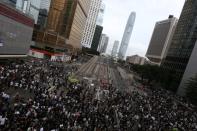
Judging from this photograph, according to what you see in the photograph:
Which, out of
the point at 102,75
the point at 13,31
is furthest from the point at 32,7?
the point at 13,31

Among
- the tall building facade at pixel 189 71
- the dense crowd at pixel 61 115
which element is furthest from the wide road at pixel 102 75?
the dense crowd at pixel 61 115

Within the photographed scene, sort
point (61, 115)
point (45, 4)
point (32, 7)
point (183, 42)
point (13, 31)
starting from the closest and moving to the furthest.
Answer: point (61, 115) → point (13, 31) → point (183, 42) → point (32, 7) → point (45, 4)

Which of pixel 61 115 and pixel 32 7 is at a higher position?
pixel 32 7

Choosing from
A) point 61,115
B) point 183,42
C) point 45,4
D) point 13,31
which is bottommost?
point 61,115

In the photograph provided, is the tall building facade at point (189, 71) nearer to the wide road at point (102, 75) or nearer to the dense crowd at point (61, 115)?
the wide road at point (102, 75)

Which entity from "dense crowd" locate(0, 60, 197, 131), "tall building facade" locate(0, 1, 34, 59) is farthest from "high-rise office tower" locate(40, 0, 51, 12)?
"dense crowd" locate(0, 60, 197, 131)

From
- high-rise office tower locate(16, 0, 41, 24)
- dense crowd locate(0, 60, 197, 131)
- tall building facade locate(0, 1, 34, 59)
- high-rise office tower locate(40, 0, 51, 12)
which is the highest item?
high-rise office tower locate(40, 0, 51, 12)

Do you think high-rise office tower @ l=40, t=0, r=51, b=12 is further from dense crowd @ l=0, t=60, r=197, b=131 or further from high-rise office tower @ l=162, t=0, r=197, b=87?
dense crowd @ l=0, t=60, r=197, b=131

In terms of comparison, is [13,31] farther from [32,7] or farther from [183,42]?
[183,42]
